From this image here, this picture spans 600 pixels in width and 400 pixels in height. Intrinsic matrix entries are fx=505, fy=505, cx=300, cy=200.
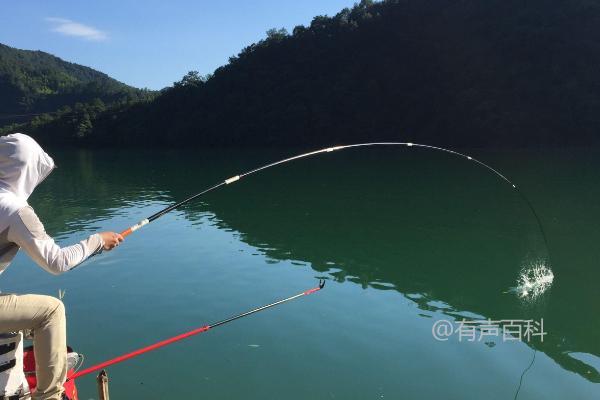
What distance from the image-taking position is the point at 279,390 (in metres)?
5.66

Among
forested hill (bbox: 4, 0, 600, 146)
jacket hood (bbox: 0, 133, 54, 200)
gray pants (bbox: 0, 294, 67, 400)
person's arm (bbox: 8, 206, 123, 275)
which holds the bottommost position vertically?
gray pants (bbox: 0, 294, 67, 400)

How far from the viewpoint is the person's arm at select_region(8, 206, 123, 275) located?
110 inches

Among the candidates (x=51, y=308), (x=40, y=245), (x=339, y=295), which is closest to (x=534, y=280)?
(x=339, y=295)

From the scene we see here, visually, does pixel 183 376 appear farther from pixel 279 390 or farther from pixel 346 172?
pixel 346 172

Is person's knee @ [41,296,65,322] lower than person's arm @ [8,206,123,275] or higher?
lower

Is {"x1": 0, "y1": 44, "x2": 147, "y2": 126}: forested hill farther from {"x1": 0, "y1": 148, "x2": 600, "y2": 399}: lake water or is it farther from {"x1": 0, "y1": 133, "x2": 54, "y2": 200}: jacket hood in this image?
{"x1": 0, "y1": 133, "x2": 54, "y2": 200}: jacket hood

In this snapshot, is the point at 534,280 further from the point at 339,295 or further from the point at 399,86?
the point at 399,86

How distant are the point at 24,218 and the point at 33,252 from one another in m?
0.21

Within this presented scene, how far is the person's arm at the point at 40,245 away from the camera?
279 centimetres

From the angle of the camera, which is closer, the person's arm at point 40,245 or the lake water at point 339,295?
the person's arm at point 40,245

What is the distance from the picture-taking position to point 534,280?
31.8 ft

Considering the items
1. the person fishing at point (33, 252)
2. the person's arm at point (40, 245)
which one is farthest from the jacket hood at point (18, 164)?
the person's arm at point (40, 245)

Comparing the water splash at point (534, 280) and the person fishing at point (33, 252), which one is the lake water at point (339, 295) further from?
the person fishing at point (33, 252)

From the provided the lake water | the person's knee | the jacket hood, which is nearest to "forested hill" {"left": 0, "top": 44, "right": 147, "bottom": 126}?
the lake water
